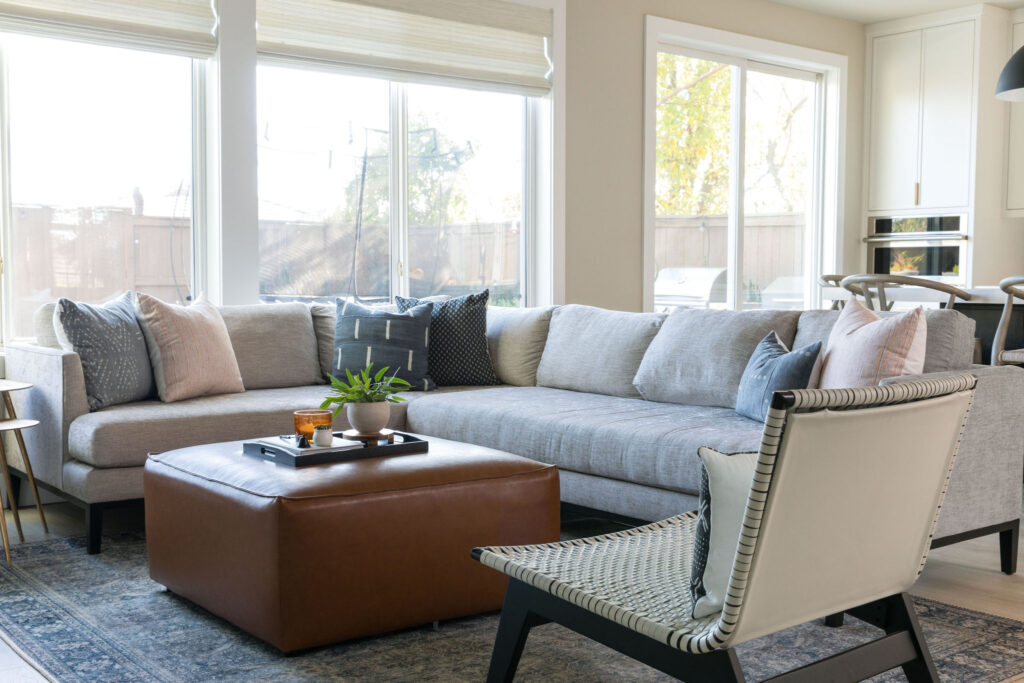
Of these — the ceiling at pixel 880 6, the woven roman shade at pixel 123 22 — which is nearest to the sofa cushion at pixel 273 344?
the woven roman shade at pixel 123 22

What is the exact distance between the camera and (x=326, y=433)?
273 centimetres

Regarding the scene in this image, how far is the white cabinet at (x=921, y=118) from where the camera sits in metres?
6.80

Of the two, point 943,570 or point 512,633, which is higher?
point 512,633

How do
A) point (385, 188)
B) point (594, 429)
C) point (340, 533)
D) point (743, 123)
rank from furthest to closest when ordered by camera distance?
point (743, 123) < point (385, 188) < point (594, 429) < point (340, 533)

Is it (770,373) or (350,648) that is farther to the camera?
(770,373)

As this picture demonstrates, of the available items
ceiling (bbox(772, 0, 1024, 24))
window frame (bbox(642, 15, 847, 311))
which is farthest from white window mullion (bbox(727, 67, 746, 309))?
ceiling (bbox(772, 0, 1024, 24))

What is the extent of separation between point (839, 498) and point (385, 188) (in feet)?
13.1

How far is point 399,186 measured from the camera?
17.3ft

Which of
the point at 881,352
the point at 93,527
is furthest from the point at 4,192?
the point at 881,352

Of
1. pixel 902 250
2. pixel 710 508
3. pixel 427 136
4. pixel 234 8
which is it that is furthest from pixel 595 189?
pixel 710 508

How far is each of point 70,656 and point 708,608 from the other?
156cm

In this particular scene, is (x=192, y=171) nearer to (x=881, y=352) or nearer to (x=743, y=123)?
(x=881, y=352)

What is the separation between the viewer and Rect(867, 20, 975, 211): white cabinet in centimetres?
680

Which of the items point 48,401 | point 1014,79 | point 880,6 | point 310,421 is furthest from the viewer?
point 880,6
